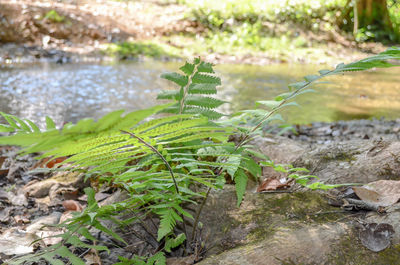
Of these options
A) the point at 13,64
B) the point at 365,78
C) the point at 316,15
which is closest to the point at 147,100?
the point at 13,64

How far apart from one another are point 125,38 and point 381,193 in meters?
8.29

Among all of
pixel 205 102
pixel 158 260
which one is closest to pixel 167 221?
pixel 158 260

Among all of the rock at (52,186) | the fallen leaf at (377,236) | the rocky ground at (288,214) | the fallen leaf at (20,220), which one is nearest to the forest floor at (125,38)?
the rock at (52,186)

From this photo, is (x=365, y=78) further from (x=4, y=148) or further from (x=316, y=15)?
(x=4, y=148)

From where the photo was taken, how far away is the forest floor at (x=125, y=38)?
26.3 ft

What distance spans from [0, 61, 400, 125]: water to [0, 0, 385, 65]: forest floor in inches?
37.0

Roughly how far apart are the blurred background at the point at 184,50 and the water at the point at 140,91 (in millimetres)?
15

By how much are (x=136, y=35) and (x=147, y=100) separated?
4.83 meters

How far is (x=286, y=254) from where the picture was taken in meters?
1.39

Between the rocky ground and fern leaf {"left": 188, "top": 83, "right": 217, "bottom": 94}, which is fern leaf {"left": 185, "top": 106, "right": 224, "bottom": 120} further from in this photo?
the rocky ground

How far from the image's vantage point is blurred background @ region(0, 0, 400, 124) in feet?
17.2

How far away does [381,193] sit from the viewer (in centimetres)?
166

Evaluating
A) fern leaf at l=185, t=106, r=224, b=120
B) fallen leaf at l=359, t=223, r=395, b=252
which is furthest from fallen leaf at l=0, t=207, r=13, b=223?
fallen leaf at l=359, t=223, r=395, b=252

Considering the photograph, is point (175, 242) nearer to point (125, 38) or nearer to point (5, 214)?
point (5, 214)
